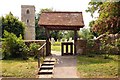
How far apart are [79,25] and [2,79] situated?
26.6 ft

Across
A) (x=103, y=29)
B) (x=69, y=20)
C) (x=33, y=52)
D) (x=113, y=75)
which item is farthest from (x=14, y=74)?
(x=103, y=29)

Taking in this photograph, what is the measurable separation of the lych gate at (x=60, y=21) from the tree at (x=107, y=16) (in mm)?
1439

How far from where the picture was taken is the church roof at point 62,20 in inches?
675

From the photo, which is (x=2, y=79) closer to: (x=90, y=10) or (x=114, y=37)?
(x=114, y=37)

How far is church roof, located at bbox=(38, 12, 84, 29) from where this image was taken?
17141 millimetres

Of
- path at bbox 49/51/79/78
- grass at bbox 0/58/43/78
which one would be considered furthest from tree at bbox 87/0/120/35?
grass at bbox 0/58/43/78

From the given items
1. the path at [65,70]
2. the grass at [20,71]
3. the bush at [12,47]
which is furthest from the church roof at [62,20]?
the grass at [20,71]

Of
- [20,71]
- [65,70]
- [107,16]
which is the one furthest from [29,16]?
[20,71]

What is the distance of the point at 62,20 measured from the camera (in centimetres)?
1769

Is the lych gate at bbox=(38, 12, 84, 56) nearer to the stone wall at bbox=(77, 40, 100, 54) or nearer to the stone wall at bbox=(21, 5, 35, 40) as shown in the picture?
the stone wall at bbox=(77, 40, 100, 54)

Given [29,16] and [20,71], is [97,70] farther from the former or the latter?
[29,16]

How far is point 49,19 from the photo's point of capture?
58.0ft

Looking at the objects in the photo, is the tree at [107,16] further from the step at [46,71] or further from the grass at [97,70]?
the step at [46,71]

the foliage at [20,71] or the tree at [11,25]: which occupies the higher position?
the tree at [11,25]
